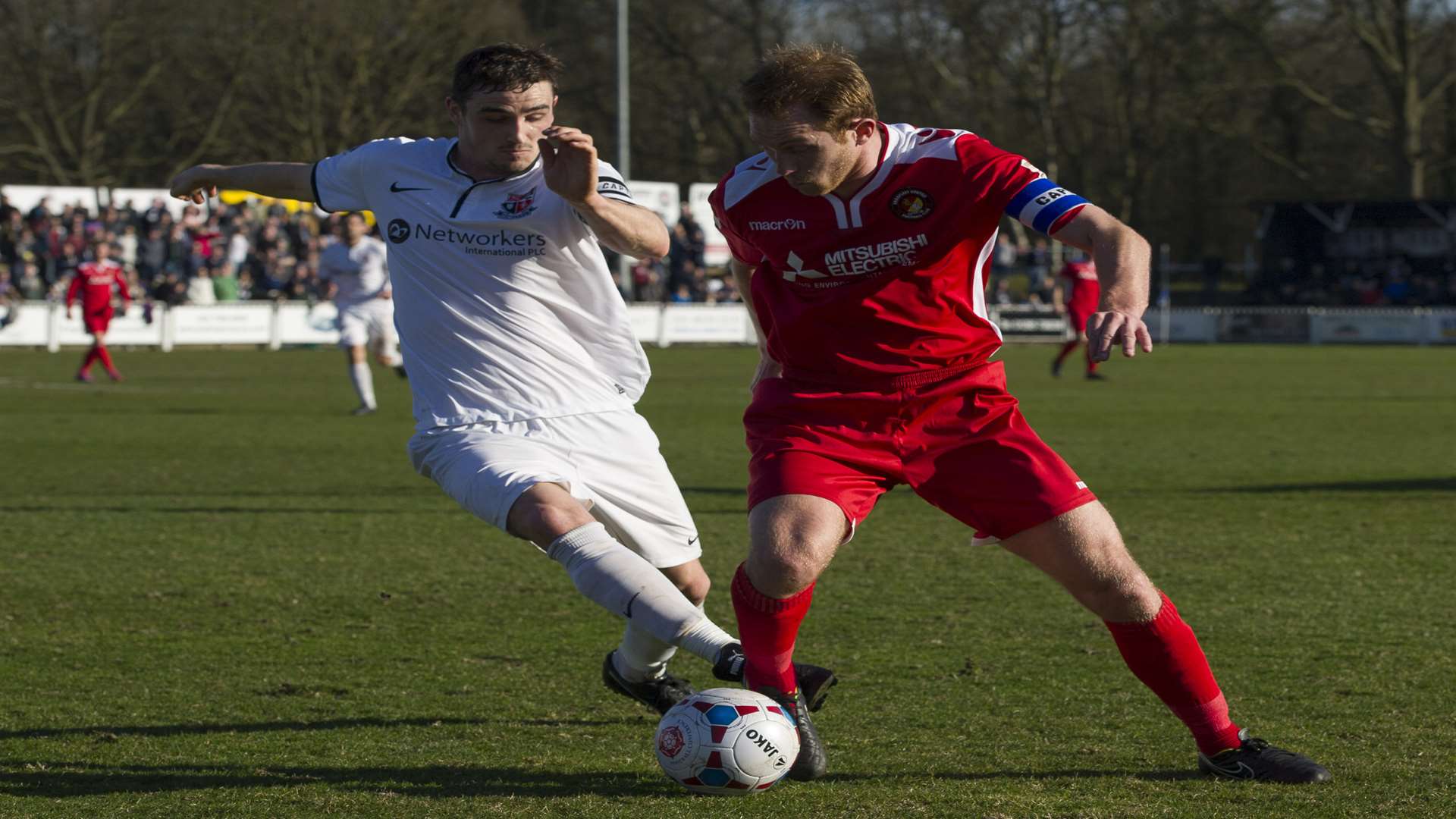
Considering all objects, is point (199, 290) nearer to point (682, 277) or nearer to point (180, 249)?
point (180, 249)

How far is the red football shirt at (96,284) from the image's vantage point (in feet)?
77.7

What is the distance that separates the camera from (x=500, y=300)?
5.03 meters

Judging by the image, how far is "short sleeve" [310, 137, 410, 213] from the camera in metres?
5.29

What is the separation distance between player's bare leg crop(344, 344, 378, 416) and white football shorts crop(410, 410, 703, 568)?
12818 mm

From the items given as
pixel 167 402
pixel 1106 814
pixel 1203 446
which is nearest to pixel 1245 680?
pixel 1106 814

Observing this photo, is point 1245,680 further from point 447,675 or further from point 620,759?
point 447,675

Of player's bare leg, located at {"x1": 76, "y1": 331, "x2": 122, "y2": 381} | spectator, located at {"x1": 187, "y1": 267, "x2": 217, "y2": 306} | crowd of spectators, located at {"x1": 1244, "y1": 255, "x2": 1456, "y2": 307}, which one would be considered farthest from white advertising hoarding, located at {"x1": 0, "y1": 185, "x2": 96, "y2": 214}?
crowd of spectators, located at {"x1": 1244, "y1": 255, "x2": 1456, "y2": 307}

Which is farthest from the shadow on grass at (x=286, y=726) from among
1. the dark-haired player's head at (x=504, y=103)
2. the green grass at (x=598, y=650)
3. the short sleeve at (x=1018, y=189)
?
the short sleeve at (x=1018, y=189)

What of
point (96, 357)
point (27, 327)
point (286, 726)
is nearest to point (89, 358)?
point (96, 357)

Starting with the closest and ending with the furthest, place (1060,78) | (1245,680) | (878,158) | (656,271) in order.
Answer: (878,158) < (1245,680) < (656,271) < (1060,78)

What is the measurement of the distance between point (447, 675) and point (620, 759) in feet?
4.26

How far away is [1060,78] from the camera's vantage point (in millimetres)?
47875

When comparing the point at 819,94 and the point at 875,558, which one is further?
the point at 875,558

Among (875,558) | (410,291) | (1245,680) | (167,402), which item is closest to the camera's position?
(410,291)
